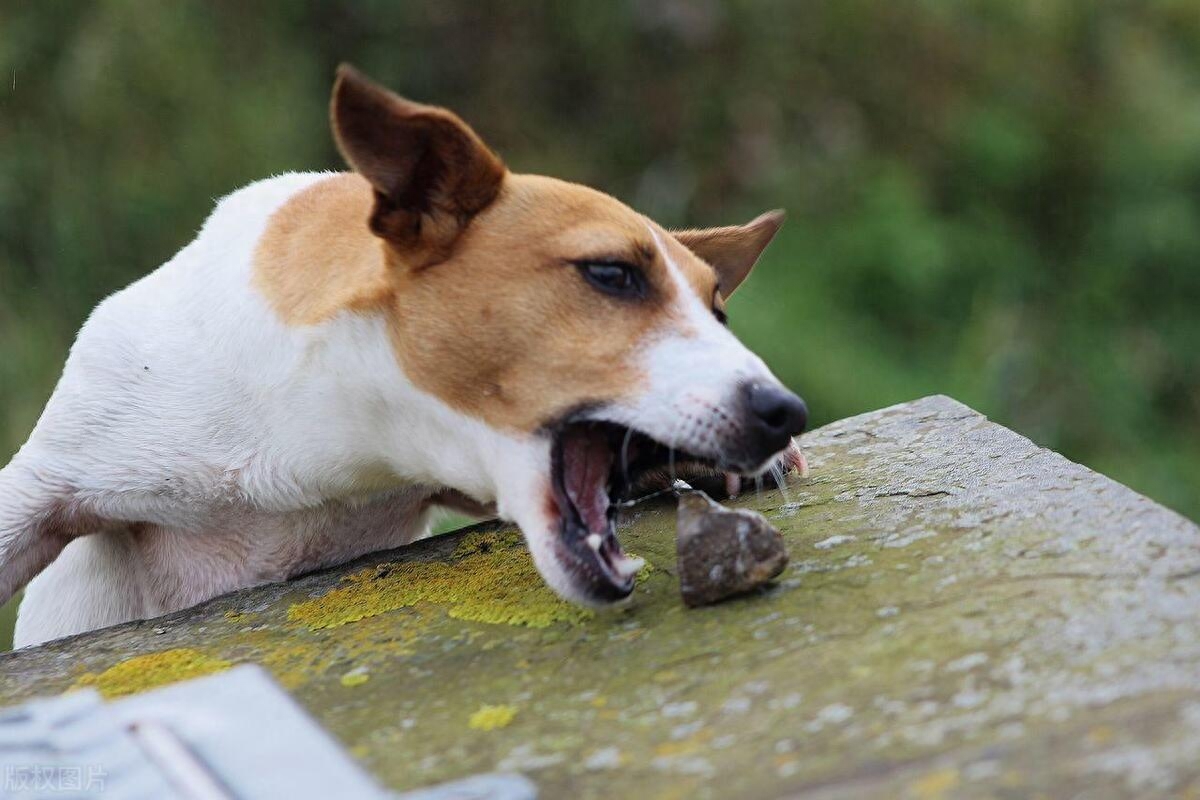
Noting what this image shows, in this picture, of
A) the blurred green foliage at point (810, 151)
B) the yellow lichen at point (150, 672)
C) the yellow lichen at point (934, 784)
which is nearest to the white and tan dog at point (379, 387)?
the yellow lichen at point (150, 672)

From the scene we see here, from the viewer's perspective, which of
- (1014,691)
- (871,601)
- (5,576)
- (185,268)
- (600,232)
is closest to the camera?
(1014,691)

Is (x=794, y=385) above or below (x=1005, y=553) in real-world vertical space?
below

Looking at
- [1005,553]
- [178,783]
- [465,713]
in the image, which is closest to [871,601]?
[1005,553]

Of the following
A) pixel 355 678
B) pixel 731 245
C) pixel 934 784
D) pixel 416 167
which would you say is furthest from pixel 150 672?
pixel 731 245

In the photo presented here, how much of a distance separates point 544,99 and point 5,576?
427 centimetres

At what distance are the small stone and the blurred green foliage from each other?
3.41m

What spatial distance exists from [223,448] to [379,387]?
1.23ft

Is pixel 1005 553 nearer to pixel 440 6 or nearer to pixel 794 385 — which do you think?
pixel 794 385

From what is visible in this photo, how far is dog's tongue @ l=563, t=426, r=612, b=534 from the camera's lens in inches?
97.7

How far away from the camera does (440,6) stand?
21.4 ft

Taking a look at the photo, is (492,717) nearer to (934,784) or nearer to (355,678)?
(355,678)

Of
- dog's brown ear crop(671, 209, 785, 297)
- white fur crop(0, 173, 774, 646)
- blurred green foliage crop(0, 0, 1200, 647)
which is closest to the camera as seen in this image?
white fur crop(0, 173, 774, 646)

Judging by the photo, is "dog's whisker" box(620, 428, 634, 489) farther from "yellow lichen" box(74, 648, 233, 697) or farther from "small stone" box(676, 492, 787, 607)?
"yellow lichen" box(74, 648, 233, 697)

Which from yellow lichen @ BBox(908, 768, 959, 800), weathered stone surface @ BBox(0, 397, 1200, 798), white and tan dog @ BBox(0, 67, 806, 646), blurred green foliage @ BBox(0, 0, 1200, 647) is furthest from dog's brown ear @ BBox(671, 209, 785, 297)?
blurred green foliage @ BBox(0, 0, 1200, 647)
